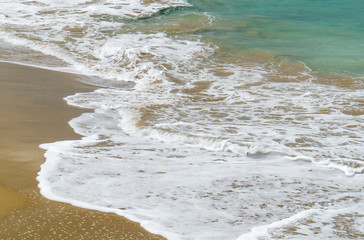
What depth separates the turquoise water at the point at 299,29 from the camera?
547 inches

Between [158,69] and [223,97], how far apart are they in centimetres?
258

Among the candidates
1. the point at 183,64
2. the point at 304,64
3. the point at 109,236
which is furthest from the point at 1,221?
the point at 304,64

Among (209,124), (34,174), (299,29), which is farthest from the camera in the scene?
(299,29)

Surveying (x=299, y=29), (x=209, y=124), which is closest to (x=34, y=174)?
(x=209, y=124)

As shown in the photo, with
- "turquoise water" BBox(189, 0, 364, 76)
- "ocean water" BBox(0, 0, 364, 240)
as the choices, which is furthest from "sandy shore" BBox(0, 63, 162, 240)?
"turquoise water" BBox(189, 0, 364, 76)

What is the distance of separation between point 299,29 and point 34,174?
14.9 m

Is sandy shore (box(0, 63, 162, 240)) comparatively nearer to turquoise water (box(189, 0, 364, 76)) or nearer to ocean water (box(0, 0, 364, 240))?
ocean water (box(0, 0, 364, 240))

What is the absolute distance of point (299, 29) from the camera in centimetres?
1786

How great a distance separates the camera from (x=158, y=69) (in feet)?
37.4

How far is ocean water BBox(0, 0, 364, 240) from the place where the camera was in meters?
4.11

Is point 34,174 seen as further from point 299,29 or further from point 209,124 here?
point 299,29

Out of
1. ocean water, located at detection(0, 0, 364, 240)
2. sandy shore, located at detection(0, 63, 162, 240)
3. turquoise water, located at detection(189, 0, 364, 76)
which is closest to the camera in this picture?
sandy shore, located at detection(0, 63, 162, 240)

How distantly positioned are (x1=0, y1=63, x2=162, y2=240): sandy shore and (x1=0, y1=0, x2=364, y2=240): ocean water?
148 mm

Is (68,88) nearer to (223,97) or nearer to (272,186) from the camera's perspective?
(223,97)
